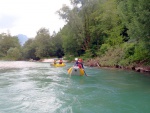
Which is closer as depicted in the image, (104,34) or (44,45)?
(104,34)

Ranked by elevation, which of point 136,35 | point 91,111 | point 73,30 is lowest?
point 91,111

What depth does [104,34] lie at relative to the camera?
1299 inches

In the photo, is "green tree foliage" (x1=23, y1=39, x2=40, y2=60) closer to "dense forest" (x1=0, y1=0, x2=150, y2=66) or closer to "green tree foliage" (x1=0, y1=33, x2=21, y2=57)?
"dense forest" (x1=0, y1=0, x2=150, y2=66)

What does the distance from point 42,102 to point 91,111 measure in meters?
Result: 2.07

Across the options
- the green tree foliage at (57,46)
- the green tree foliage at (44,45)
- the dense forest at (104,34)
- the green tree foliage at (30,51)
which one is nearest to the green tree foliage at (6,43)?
the green tree foliage at (30,51)

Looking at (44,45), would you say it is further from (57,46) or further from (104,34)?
(104,34)

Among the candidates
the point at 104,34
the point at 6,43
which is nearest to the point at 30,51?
the point at 6,43

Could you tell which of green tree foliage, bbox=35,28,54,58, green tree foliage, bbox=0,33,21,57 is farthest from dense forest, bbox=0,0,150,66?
green tree foliage, bbox=0,33,21,57

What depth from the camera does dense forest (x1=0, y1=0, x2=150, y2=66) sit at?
1260cm

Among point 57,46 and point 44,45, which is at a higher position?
point 44,45

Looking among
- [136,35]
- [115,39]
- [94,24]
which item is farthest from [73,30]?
[136,35]

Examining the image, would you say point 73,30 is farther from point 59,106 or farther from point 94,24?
point 59,106

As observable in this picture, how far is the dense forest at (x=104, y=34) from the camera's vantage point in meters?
12.6

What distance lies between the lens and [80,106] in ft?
23.3
